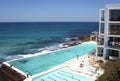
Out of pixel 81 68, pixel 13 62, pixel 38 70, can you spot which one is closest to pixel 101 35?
pixel 81 68

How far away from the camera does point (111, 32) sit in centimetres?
2395

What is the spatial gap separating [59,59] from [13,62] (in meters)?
8.00

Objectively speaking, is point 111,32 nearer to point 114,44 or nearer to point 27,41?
point 114,44

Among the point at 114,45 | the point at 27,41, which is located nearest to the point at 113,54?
the point at 114,45

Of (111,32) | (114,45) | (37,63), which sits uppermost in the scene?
Result: (111,32)

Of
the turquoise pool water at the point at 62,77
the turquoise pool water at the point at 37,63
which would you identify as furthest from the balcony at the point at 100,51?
the turquoise pool water at the point at 37,63

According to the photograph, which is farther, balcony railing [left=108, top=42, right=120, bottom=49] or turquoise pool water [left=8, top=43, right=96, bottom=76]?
turquoise pool water [left=8, top=43, right=96, bottom=76]

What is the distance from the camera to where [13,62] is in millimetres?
28906

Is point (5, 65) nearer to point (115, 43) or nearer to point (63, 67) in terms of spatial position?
point (63, 67)

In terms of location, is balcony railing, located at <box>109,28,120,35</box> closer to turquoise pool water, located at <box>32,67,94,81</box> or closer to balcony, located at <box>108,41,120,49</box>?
balcony, located at <box>108,41,120,49</box>

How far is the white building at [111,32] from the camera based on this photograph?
76.4 ft

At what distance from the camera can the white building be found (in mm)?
23281

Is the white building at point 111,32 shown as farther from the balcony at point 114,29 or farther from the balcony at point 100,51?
the balcony at point 100,51

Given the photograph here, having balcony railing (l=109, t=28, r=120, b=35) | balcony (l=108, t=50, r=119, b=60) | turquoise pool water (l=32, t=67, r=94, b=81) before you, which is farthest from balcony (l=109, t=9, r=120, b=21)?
turquoise pool water (l=32, t=67, r=94, b=81)
